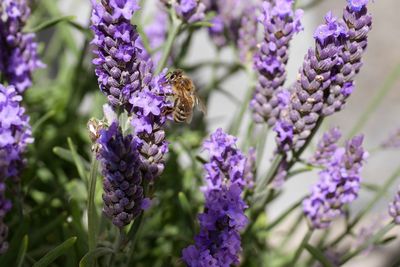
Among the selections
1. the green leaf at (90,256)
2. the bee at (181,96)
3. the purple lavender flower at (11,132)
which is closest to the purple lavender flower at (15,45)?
the purple lavender flower at (11,132)

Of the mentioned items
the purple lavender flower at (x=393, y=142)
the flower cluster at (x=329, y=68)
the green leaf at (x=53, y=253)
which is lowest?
the green leaf at (x=53, y=253)

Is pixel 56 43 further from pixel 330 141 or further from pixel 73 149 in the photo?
pixel 330 141

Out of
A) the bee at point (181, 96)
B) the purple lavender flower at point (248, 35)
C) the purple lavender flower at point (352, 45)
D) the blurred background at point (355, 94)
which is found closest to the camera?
the purple lavender flower at point (352, 45)

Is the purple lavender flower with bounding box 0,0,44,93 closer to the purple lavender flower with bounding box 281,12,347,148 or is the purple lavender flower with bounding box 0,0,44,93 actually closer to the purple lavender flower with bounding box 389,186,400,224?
the purple lavender flower with bounding box 281,12,347,148

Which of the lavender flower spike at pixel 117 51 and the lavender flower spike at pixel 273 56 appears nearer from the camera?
the lavender flower spike at pixel 117 51

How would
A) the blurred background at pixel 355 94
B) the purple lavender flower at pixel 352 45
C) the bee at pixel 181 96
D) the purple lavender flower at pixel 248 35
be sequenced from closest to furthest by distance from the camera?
1. the purple lavender flower at pixel 352 45
2. the bee at pixel 181 96
3. the purple lavender flower at pixel 248 35
4. the blurred background at pixel 355 94

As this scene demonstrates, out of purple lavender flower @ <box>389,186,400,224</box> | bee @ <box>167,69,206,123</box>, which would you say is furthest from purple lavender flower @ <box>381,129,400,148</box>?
bee @ <box>167,69,206,123</box>

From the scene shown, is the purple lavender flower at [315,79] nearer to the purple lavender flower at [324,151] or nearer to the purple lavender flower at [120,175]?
the purple lavender flower at [324,151]
